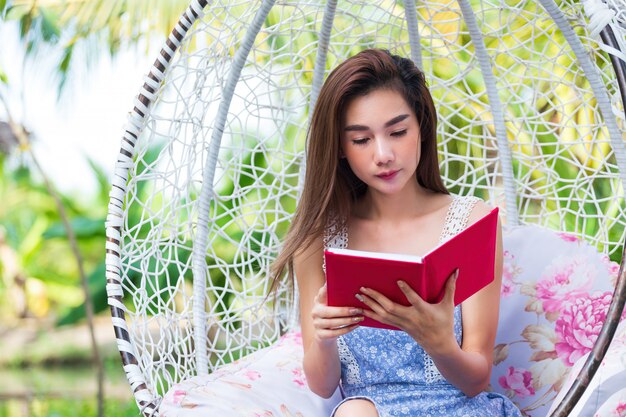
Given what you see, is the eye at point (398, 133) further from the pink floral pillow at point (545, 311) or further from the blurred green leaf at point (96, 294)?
the blurred green leaf at point (96, 294)

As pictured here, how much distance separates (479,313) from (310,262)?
0.36 meters

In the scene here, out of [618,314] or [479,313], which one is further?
[479,313]

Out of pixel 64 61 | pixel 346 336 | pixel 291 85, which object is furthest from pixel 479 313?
pixel 64 61

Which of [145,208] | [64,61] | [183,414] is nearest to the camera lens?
[183,414]

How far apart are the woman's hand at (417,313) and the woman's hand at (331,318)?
3cm

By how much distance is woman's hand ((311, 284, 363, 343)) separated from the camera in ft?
4.52

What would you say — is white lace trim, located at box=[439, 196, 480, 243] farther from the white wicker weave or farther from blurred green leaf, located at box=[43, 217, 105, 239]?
blurred green leaf, located at box=[43, 217, 105, 239]

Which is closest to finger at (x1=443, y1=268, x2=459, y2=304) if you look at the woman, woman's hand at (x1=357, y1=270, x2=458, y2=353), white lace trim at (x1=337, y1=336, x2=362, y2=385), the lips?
woman's hand at (x1=357, y1=270, x2=458, y2=353)

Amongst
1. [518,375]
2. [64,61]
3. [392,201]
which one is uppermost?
[64,61]

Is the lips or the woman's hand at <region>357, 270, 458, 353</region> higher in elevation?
the lips

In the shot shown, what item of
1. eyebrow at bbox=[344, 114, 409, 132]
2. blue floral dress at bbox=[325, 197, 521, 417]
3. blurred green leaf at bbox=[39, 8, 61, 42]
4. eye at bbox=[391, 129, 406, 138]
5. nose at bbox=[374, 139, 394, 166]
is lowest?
blue floral dress at bbox=[325, 197, 521, 417]

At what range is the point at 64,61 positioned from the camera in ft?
14.1

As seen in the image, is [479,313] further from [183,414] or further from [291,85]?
[291,85]

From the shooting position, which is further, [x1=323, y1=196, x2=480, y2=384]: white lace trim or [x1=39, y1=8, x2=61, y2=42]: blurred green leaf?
[x1=39, y1=8, x2=61, y2=42]: blurred green leaf
